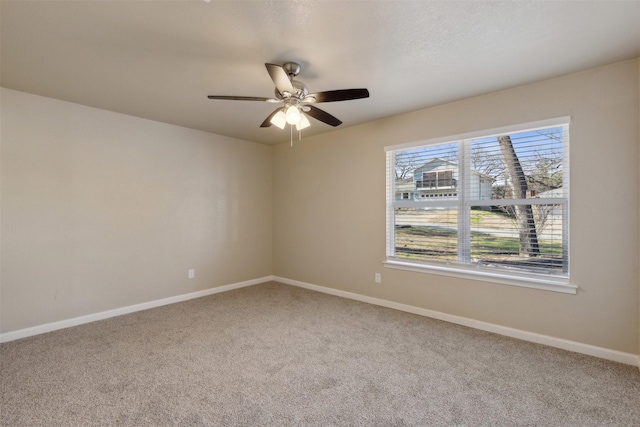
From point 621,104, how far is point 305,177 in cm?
358

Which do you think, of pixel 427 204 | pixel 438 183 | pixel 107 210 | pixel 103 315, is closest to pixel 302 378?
pixel 427 204

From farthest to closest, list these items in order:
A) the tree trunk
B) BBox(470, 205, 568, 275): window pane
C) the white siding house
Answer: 1. the white siding house
2. the tree trunk
3. BBox(470, 205, 568, 275): window pane

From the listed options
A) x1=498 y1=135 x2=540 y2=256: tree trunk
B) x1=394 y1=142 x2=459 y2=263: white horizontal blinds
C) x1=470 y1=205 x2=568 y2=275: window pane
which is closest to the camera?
x1=470 y1=205 x2=568 y2=275: window pane

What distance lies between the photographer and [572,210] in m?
2.64

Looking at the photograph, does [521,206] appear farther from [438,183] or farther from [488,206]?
[438,183]

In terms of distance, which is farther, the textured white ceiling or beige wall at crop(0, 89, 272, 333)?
beige wall at crop(0, 89, 272, 333)

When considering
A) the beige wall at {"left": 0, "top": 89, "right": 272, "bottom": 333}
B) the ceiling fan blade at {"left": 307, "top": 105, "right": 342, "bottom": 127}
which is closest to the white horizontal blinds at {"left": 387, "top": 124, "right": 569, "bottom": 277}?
the ceiling fan blade at {"left": 307, "top": 105, "right": 342, "bottom": 127}

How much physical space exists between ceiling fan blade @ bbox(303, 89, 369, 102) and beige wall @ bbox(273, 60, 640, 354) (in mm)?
933

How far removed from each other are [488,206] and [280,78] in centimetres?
244

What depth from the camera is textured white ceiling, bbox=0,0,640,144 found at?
1.81 m

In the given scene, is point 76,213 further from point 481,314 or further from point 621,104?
point 621,104

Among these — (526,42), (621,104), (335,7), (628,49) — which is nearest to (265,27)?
(335,7)

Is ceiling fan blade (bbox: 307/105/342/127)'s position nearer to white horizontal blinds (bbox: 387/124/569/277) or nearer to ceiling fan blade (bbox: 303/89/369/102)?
ceiling fan blade (bbox: 303/89/369/102)

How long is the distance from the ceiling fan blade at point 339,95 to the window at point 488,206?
1.58 meters
